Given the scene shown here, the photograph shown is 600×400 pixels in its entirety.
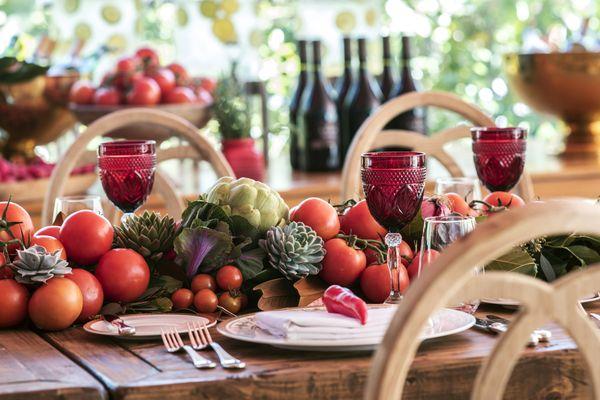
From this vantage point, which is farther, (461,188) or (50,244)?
(461,188)

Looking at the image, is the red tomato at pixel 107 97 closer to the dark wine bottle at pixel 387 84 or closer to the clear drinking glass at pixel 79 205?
the dark wine bottle at pixel 387 84

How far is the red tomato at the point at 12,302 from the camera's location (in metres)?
1.18

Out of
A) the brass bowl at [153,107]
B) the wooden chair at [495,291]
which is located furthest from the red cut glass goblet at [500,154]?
the brass bowl at [153,107]

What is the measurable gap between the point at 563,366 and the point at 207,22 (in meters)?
2.57

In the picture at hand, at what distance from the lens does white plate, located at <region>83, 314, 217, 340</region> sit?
1.12 meters

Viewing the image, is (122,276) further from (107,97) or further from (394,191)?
(107,97)

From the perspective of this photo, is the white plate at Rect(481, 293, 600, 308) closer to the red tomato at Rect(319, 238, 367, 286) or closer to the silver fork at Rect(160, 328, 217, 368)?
the red tomato at Rect(319, 238, 367, 286)

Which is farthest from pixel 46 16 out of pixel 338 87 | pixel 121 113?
pixel 121 113

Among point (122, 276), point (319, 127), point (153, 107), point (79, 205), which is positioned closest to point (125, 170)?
point (79, 205)

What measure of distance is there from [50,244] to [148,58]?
152 cm

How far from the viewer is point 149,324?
3.84 ft

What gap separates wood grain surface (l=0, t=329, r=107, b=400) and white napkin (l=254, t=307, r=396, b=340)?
188 millimetres

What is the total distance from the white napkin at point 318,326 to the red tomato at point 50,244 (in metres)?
0.26

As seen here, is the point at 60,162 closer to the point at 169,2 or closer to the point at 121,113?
the point at 121,113
